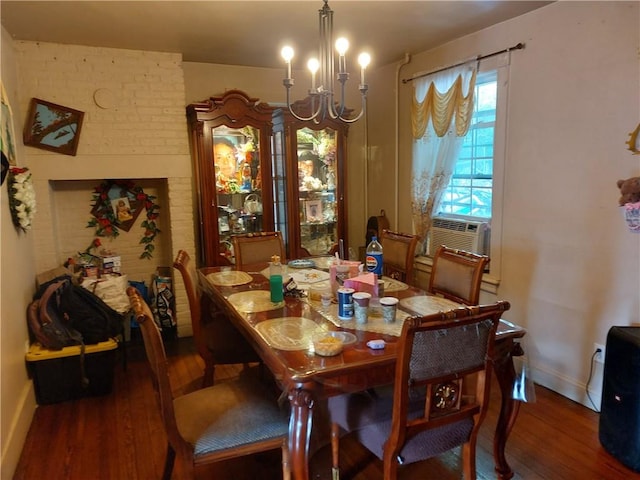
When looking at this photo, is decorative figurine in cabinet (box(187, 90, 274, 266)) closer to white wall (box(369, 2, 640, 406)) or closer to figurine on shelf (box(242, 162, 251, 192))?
figurine on shelf (box(242, 162, 251, 192))

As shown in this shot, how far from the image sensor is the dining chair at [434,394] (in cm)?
140

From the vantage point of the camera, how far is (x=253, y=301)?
2188 mm

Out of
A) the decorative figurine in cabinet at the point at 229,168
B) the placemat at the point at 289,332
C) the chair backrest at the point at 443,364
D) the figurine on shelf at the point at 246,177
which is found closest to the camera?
the chair backrest at the point at 443,364

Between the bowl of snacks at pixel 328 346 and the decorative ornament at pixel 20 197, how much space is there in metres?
1.97

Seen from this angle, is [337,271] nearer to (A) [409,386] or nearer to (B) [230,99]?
(A) [409,386]

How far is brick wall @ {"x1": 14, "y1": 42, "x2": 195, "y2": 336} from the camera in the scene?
3.22 m

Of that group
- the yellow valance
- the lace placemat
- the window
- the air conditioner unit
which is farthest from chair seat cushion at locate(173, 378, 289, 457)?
the yellow valance

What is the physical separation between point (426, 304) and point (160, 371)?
119 centimetres

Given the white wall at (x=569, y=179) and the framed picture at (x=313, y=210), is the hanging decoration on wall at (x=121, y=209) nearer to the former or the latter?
the framed picture at (x=313, y=210)

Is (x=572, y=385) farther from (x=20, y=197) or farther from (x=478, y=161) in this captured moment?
(x=20, y=197)

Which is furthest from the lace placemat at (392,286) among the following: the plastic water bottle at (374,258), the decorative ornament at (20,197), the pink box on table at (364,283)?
the decorative ornament at (20,197)

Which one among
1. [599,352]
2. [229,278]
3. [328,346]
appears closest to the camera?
[328,346]

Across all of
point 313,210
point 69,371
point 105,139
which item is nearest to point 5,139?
point 105,139

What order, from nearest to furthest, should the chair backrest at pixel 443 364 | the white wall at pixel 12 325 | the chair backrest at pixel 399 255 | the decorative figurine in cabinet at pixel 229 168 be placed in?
the chair backrest at pixel 443 364
the white wall at pixel 12 325
the chair backrest at pixel 399 255
the decorative figurine in cabinet at pixel 229 168
